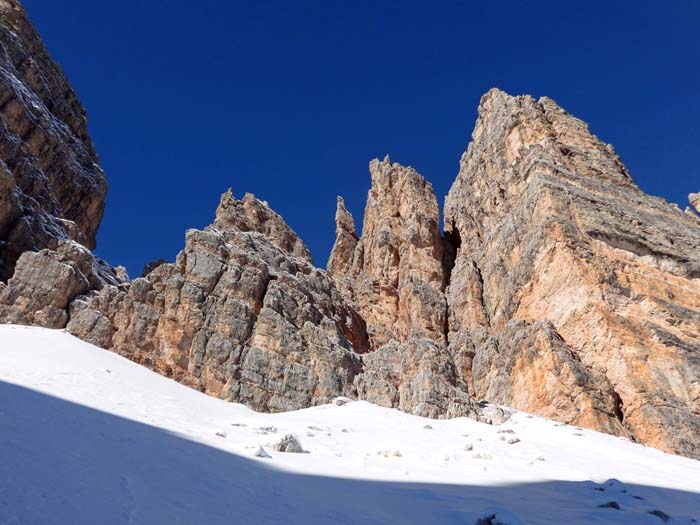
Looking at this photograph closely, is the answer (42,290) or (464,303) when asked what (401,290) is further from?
(42,290)

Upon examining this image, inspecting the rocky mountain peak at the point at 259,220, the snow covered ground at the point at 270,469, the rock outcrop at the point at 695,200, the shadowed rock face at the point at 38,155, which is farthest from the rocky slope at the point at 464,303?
the rock outcrop at the point at 695,200

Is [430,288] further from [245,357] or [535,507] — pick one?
[535,507]

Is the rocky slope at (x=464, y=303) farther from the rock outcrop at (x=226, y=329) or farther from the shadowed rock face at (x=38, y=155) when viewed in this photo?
the shadowed rock face at (x=38, y=155)

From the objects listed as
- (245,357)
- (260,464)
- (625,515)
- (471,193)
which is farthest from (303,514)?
(471,193)

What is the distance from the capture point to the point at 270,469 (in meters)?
10.5

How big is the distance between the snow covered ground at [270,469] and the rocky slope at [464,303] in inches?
446

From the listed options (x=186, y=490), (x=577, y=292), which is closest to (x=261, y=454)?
(x=186, y=490)

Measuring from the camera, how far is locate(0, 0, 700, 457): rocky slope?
107ft

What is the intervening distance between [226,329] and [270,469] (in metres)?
28.3

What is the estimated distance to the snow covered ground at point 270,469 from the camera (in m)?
6.17

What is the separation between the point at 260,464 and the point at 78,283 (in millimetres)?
33587

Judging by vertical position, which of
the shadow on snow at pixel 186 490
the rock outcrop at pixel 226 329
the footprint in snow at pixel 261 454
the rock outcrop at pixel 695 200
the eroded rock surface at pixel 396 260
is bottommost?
the shadow on snow at pixel 186 490

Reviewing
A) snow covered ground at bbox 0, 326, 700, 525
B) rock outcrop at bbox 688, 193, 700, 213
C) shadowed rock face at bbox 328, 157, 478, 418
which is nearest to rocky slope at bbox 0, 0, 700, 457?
shadowed rock face at bbox 328, 157, 478, 418

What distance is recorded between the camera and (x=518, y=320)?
136ft
